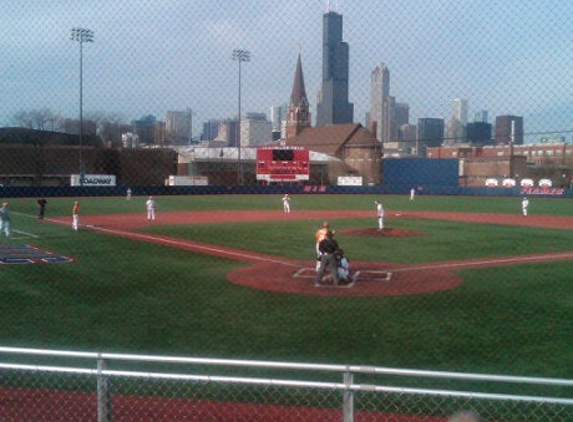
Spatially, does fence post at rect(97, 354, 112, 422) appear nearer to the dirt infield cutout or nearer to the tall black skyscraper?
the tall black skyscraper

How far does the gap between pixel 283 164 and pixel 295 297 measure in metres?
26.3

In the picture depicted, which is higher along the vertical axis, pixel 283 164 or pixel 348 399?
pixel 283 164

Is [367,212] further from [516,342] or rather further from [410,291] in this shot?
[516,342]

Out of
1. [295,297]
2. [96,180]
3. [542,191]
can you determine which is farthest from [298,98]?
[542,191]

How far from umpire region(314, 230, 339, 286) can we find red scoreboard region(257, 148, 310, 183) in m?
23.3

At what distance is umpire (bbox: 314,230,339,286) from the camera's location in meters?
12.6

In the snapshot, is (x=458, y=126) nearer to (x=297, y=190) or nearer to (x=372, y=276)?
(x=372, y=276)

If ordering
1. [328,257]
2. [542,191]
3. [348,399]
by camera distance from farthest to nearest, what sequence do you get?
1. [542,191]
2. [328,257]
3. [348,399]

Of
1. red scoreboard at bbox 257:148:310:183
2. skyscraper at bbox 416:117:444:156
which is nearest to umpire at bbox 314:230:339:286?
skyscraper at bbox 416:117:444:156

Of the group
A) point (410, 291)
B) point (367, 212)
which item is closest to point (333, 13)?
point (410, 291)

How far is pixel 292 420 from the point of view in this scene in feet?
18.3

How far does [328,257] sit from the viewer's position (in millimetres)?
12766

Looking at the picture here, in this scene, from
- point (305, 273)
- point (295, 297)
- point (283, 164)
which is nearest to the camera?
point (295, 297)

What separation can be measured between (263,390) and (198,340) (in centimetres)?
230
